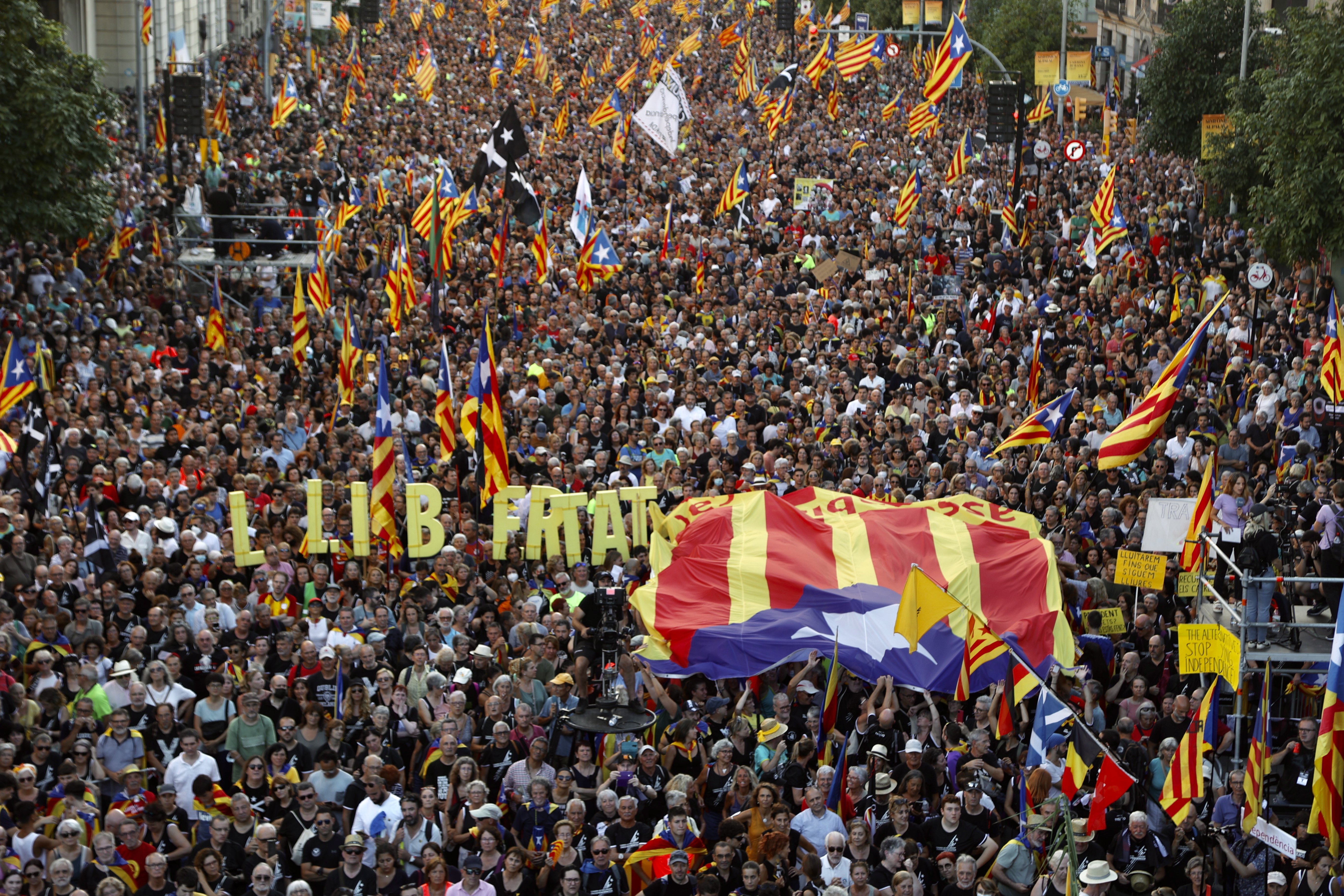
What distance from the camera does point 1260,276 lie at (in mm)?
22922

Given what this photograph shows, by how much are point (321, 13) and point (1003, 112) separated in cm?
2770

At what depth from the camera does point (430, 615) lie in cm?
1465

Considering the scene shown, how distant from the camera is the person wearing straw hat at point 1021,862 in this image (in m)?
11.0

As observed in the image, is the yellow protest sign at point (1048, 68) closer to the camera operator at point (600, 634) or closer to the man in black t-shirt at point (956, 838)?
the camera operator at point (600, 634)

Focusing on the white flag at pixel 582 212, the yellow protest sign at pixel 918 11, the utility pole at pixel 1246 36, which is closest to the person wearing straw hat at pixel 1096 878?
the white flag at pixel 582 212

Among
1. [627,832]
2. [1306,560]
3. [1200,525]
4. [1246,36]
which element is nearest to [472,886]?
[627,832]

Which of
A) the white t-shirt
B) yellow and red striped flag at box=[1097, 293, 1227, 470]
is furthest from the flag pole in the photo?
the white t-shirt

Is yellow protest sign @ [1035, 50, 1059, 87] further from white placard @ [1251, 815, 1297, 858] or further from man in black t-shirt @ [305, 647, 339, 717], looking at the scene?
white placard @ [1251, 815, 1297, 858]

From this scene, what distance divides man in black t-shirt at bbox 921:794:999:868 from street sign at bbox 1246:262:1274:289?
13.6 m

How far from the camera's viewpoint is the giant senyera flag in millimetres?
13836

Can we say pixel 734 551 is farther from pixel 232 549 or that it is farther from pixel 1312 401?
pixel 1312 401

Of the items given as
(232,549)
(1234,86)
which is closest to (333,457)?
(232,549)

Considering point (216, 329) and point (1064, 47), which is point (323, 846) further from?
point (1064, 47)

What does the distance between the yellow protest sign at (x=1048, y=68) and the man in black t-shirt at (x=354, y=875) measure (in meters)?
39.1
